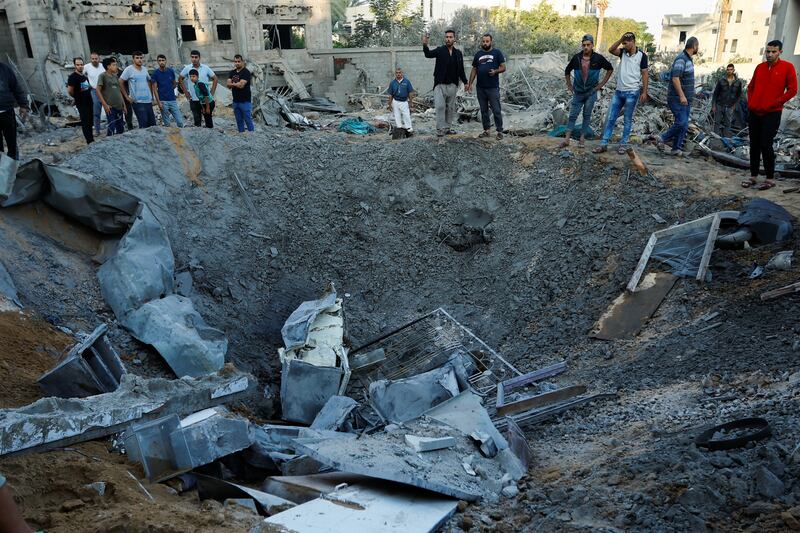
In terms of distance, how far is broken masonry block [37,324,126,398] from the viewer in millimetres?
4461

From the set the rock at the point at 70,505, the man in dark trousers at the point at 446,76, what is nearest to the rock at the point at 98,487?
the rock at the point at 70,505

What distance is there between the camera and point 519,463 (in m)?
4.09

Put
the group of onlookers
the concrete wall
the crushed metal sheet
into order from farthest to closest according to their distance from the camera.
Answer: the concrete wall
the group of onlookers
the crushed metal sheet

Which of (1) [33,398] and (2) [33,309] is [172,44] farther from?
(1) [33,398]

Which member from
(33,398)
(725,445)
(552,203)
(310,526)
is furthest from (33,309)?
(552,203)

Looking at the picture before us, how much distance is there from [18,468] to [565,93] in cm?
1551

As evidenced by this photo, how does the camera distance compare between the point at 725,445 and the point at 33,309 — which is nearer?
the point at 725,445

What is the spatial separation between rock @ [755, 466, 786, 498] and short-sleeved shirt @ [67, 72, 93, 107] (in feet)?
35.3

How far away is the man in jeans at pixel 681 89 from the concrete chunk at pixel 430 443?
6.62 meters

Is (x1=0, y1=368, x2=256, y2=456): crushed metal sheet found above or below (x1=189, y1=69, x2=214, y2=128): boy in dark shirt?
below

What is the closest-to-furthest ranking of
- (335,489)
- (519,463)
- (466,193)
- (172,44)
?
(335,489) → (519,463) → (466,193) → (172,44)

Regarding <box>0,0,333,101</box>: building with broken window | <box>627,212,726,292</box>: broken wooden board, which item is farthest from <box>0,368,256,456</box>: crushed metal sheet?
<box>0,0,333,101</box>: building with broken window

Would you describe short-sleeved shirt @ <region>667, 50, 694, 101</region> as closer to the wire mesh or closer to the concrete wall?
the wire mesh

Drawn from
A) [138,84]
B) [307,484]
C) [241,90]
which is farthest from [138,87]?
[307,484]
